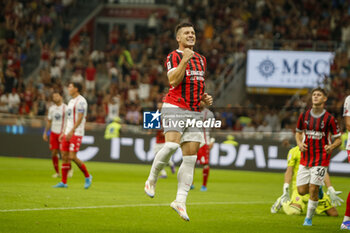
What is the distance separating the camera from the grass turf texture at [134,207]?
29.1 feet

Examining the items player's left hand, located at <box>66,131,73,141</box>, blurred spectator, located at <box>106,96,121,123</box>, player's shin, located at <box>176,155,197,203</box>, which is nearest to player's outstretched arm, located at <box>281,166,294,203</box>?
player's shin, located at <box>176,155,197,203</box>

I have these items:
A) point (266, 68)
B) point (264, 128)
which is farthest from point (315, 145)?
point (266, 68)

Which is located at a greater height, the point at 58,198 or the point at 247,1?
the point at 247,1

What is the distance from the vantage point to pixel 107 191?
13727mm

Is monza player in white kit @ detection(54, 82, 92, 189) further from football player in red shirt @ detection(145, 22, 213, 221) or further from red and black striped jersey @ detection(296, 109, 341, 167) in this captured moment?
football player in red shirt @ detection(145, 22, 213, 221)

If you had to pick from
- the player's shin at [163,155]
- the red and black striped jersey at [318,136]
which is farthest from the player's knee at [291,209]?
the player's shin at [163,155]

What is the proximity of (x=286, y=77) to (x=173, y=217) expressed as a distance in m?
17.7

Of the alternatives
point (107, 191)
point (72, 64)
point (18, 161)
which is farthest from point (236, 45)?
point (107, 191)

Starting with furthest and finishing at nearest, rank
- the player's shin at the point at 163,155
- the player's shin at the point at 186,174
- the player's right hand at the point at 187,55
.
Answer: the player's shin at the point at 186,174 < the player's shin at the point at 163,155 < the player's right hand at the point at 187,55

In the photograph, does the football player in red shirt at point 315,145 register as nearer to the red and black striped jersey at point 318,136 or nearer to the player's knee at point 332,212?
the red and black striped jersey at point 318,136

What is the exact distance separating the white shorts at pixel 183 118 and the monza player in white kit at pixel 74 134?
19.1 feet

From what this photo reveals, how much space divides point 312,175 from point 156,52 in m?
22.2

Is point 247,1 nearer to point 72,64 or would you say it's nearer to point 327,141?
point 72,64

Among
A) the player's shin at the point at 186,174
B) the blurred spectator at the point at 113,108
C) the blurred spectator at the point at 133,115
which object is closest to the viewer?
the player's shin at the point at 186,174
